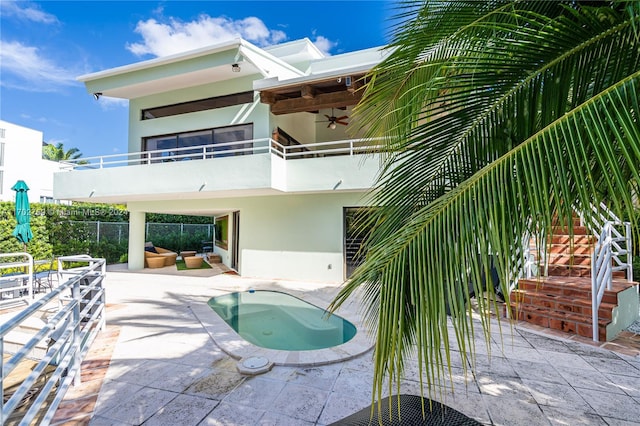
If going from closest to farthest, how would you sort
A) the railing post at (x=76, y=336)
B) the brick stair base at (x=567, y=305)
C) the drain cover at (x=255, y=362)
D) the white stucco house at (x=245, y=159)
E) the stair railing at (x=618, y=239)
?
the stair railing at (x=618, y=239)
the railing post at (x=76, y=336)
the drain cover at (x=255, y=362)
the brick stair base at (x=567, y=305)
the white stucco house at (x=245, y=159)

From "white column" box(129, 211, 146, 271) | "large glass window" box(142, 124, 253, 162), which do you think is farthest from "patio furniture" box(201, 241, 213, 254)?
"large glass window" box(142, 124, 253, 162)

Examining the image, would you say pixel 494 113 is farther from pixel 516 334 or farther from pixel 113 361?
pixel 113 361

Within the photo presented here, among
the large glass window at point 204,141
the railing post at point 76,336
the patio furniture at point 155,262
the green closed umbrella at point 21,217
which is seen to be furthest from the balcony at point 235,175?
the railing post at point 76,336

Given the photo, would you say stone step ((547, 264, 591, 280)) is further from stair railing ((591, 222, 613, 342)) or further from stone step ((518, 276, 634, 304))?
stair railing ((591, 222, 613, 342))

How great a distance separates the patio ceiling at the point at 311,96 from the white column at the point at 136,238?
8.29 m

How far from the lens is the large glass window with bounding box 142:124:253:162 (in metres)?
11.9

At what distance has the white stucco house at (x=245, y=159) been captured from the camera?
34.0 ft

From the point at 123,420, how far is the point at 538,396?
4599mm

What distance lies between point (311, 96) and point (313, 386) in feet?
30.7

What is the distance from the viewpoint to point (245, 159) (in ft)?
33.2

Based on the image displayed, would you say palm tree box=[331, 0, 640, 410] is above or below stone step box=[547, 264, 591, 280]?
above

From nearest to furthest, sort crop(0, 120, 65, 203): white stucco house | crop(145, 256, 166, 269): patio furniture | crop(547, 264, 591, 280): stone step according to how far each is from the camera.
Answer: crop(547, 264, 591, 280): stone step → crop(145, 256, 166, 269): patio furniture → crop(0, 120, 65, 203): white stucco house

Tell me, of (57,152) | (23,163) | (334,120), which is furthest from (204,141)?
(57,152)

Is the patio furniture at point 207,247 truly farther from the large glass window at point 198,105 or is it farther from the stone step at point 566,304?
the stone step at point 566,304
